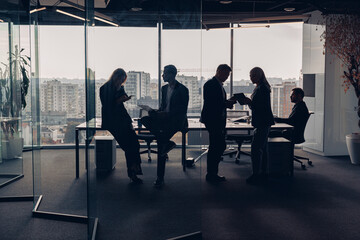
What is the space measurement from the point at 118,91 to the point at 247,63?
6.72 meters

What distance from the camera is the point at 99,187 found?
342 cm

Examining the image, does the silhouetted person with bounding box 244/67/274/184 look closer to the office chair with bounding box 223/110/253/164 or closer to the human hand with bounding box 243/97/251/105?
the human hand with bounding box 243/97/251/105

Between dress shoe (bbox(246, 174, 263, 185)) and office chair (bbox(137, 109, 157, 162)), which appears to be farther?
dress shoe (bbox(246, 174, 263, 185))

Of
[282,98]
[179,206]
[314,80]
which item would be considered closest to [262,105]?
[179,206]

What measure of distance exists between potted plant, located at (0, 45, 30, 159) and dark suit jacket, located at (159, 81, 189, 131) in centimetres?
345

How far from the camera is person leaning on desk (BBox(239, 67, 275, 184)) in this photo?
573 cm

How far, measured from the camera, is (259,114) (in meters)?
5.76

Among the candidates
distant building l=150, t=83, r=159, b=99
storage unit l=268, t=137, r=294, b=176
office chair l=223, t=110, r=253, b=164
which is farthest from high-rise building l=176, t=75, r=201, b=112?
office chair l=223, t=110, r=253, b=164

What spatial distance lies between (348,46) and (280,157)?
2804 mm

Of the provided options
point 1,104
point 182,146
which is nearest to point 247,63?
point 1,104

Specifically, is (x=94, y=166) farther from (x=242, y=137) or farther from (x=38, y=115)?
(x=242, y=137)

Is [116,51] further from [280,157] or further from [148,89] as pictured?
[280,157]

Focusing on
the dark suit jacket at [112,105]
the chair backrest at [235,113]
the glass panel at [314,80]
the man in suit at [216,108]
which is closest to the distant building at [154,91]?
the dark suit jacket at [112,105]

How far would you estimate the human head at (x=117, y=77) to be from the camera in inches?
124
